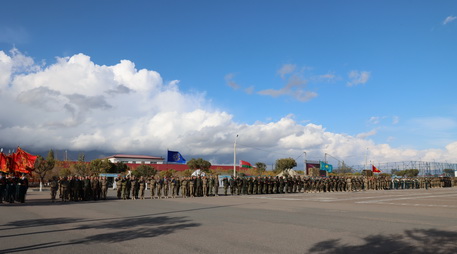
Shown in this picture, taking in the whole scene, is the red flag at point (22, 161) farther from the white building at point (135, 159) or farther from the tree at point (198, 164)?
the white building at point (135, 159)

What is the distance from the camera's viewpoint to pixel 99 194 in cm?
2186

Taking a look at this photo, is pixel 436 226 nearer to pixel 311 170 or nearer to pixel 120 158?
pixel 311 170

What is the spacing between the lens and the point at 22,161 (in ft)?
69.5

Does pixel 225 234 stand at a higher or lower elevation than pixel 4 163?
lower

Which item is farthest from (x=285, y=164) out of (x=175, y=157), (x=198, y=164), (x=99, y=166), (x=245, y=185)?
(x=245, y=185)

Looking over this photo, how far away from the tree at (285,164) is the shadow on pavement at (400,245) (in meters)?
81.8

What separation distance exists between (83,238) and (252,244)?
400 cm

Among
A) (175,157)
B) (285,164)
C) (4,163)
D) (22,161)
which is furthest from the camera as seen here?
(285,164)

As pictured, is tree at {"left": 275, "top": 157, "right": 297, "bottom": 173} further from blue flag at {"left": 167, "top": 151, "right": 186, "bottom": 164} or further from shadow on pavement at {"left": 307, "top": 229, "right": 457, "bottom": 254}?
shadow on pavement at {"left": 307, "top": 229, "right": 457, "bottom": 254}

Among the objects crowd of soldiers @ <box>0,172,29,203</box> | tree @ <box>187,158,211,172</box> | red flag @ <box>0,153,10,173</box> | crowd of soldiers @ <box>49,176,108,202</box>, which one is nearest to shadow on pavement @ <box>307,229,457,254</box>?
crowd of soldiers @ <box>49,176,108,202</box>

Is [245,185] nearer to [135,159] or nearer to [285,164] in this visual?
[285,164]

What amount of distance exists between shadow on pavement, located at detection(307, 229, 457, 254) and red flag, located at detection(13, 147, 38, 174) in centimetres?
1954

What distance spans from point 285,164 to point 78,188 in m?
74.2

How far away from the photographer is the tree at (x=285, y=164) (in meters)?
90.5
